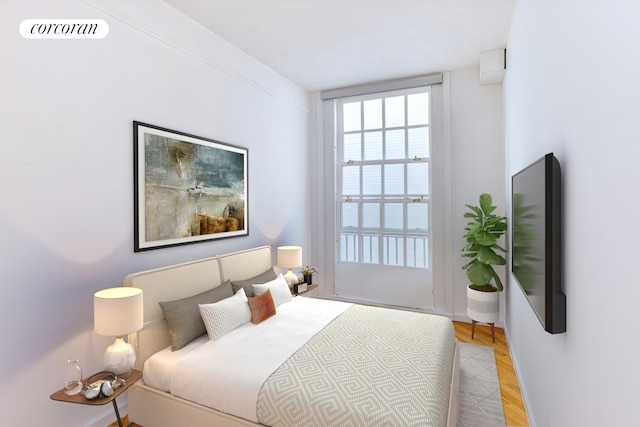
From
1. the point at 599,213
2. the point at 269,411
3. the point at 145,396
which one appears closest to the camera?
the point at 599,213

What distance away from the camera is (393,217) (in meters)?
4.41

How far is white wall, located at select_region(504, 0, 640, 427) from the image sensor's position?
0.83 meters

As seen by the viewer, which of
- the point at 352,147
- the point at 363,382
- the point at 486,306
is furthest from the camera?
the point at 352,147

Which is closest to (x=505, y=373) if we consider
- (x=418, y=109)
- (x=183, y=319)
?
(x=183, y=319)

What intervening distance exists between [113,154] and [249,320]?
1.58m

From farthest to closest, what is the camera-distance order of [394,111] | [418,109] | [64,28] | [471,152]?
[394,111] < [418,109] < [471,152] < [64,28]

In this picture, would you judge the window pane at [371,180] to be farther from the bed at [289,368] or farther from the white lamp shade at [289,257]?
the bed at [289,368]

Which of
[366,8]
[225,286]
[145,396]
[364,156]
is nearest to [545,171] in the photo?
[366,8]

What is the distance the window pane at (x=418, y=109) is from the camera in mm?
4234

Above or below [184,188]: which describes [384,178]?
above

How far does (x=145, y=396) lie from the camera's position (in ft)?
6.78

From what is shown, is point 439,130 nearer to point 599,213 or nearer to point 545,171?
point 545,171

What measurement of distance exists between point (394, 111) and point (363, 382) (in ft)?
11.7

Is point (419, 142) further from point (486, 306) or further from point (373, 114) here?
point (486, 306)
